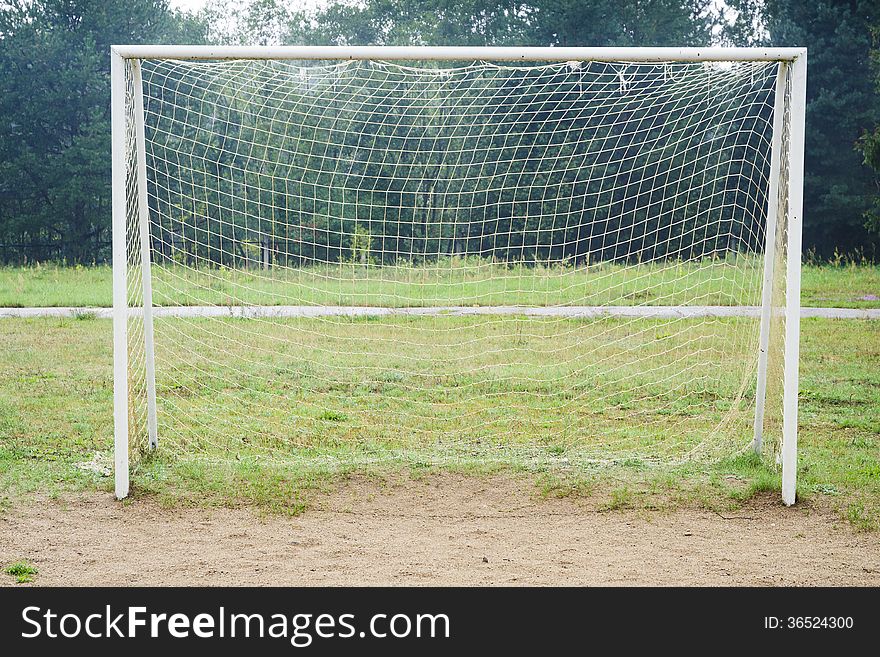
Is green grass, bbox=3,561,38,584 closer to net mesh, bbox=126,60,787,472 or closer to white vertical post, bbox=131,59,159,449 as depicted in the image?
net mesh, bbox=126,60,787,472

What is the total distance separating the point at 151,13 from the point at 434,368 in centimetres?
2442

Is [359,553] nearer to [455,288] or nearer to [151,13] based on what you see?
[455,288]

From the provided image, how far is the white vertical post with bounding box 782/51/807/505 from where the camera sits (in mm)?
4887

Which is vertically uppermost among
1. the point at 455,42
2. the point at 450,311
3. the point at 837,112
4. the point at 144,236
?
the point at 455,42

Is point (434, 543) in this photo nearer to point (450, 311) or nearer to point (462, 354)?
point (462, 354)

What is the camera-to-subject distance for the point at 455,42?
100 ft

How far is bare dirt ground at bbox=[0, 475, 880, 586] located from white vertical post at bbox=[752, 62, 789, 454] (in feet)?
3.13

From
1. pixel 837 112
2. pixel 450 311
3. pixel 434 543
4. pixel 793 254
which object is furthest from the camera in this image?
pixel 837 112

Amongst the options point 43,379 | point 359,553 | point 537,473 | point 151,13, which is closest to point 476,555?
point 359,553

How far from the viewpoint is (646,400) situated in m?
7.87

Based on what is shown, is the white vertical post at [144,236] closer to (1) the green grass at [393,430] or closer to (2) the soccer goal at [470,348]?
(2) the soccer goal at [470,348]

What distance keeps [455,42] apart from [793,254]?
2734cm

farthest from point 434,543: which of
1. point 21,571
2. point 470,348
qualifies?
point 470,348

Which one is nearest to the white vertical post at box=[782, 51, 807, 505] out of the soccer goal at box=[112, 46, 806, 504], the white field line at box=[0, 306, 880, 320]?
the soccer goal at box=[112, 46, 806, 504]
